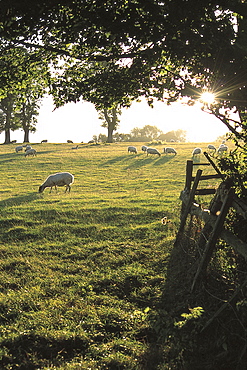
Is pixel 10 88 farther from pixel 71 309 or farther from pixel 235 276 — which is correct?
pixel 235 276

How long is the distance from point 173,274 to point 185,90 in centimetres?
569

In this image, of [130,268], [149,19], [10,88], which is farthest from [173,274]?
[10,88]

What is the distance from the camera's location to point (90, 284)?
791cm

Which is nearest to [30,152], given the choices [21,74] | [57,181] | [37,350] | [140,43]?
[57,181]

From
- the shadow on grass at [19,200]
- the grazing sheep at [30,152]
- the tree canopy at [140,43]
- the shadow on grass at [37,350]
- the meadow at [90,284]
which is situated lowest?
the shadow on grass at [37,350]

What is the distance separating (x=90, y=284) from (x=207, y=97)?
6.55 meters

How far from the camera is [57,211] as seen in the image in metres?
15.1

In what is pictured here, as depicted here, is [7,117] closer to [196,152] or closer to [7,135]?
[7,135]

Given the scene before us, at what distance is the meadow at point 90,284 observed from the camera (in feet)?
17.7

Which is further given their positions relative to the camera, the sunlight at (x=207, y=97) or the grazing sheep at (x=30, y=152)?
the grazing sheep at (x=30, y=152)

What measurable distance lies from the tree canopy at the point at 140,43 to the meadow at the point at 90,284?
4879mm

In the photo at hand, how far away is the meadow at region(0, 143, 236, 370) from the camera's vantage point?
5395mm

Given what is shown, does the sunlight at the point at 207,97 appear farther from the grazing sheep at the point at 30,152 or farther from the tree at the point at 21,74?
the grazing sheep at the point at 30,152

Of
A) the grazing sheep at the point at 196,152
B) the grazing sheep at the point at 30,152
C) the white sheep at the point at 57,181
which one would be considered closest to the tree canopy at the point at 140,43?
the white sheep at the point at 57,181
